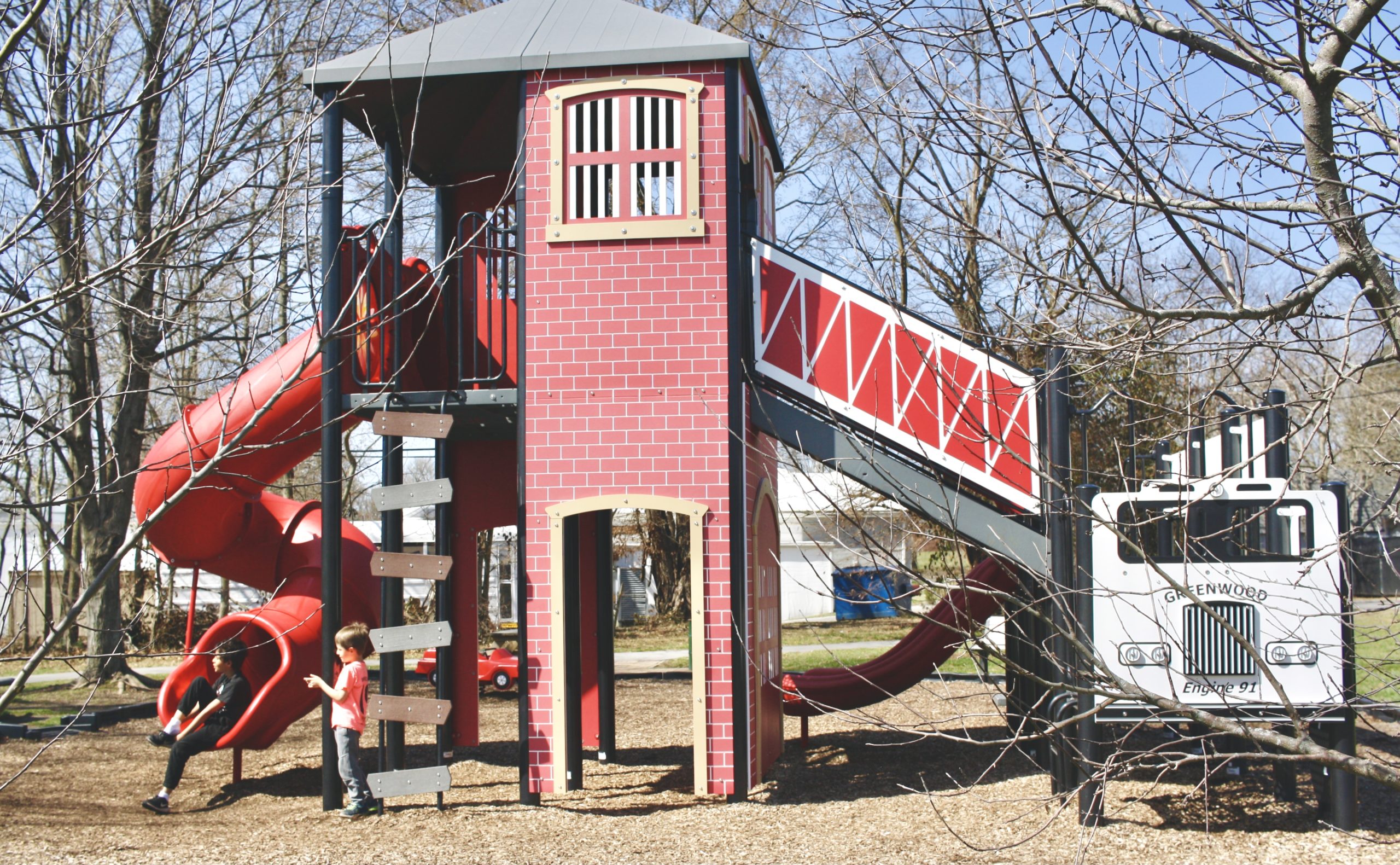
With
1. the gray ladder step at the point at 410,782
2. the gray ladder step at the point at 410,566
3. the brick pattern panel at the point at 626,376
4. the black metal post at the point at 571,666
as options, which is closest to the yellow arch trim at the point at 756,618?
the brick pattern panel at the point at 626,376

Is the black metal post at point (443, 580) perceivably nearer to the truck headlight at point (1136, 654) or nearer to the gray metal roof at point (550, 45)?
the gray metal roof at point (550, 45)

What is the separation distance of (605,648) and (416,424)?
3535 millimetres

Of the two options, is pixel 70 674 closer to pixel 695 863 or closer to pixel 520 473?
pixel 520 473

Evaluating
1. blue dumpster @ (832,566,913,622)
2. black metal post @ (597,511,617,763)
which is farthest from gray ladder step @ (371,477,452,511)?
blue dumpster @ (832,566,913,622)

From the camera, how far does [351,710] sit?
8781 mm

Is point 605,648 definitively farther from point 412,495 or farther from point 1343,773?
point 1343,773

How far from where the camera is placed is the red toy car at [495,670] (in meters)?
17.0

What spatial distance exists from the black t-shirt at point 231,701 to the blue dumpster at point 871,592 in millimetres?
4704

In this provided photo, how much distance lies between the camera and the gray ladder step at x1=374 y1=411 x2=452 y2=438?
8.79m

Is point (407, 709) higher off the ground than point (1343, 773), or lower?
higher

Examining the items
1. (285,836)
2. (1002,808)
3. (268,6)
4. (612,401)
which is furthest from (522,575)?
(268,6)

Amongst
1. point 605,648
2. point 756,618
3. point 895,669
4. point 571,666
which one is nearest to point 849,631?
point 895,669

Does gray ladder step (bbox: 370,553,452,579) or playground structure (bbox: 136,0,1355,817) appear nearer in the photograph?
gray ladder step (bbox: 370,553,452,579)

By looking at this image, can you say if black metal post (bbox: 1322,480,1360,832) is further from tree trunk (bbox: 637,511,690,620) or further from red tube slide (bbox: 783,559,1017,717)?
tree trunk (bbox: 637,511,690,620)
